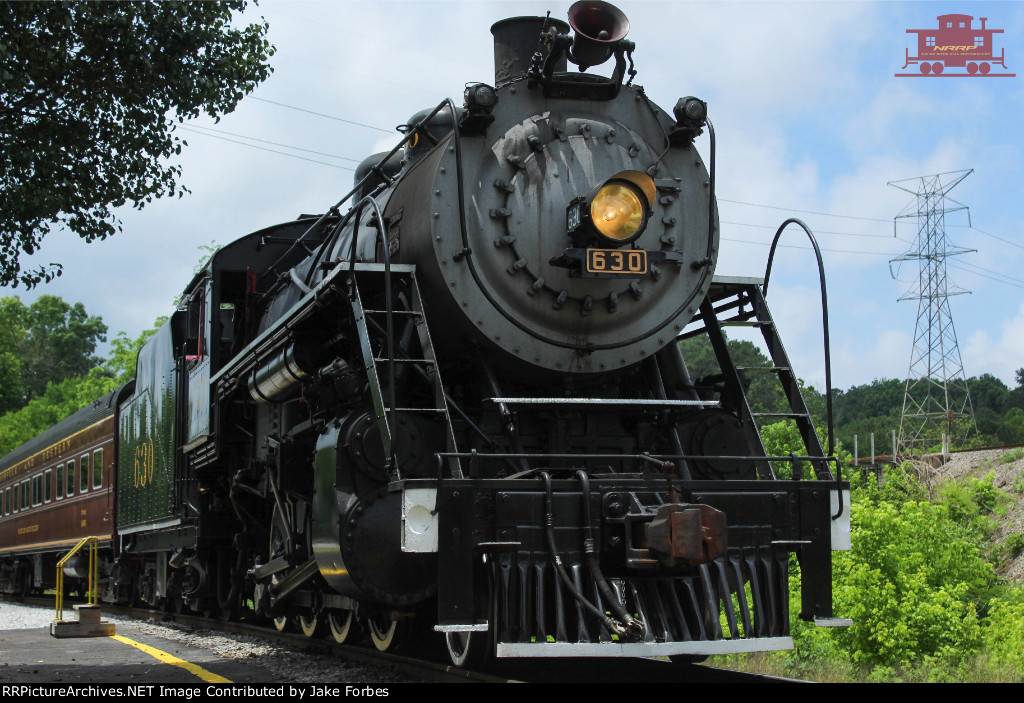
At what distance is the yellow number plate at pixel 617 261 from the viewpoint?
18.9 feet

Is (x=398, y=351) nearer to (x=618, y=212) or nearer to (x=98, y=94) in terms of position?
(x=618, y=212)

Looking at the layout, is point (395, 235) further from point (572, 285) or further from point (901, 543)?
point (901, 543)

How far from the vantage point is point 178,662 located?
24.5ft

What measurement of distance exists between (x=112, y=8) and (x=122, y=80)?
0.64 metres

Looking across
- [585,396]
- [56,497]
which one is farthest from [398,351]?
[56,497]

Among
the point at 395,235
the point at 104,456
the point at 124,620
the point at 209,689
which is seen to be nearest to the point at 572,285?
the point at 395,235

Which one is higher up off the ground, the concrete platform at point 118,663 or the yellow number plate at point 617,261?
the yellow number plate at point 617,261

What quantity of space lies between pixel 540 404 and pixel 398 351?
864 mm

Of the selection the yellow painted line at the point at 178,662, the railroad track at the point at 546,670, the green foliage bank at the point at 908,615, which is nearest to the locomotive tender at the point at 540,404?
the railroad track at the point at 546,670

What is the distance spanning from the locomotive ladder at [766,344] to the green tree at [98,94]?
4.50 m

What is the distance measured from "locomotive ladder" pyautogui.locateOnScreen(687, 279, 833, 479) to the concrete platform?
3.34 metres

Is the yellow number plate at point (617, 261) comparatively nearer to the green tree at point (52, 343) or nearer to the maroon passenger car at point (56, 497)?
the maroon passenger car at point (56, 497)

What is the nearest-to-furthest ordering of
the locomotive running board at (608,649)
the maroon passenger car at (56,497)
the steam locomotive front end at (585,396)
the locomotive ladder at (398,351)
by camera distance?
the locomotive running board at (608,649) → the steam locomotive front end at (585,396) → the locomotive ladder at (398,351) → the maroon passenger car at (56,497)

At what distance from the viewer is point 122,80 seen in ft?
26.9
